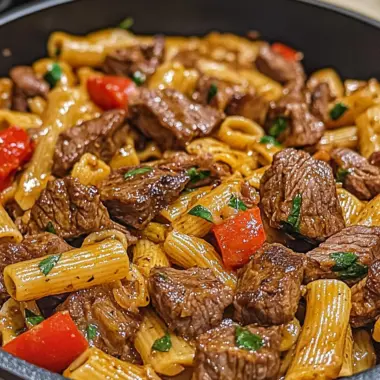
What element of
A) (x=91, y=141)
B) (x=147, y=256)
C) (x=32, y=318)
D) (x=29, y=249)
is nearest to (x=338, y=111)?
(x=91, y=141)

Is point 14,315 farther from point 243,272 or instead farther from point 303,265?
point 303,265

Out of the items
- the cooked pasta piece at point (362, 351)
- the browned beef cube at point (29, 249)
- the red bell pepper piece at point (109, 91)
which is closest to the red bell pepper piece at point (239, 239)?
the cooked pasta piece at point (362, 351)

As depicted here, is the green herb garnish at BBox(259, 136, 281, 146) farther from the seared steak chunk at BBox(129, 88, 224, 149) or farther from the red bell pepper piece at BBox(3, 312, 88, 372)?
the red bell pepper piece at BBox(3, 312, 88, 372)

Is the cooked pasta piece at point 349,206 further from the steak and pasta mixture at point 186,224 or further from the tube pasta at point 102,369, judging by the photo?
the tube pasta at point 102,369

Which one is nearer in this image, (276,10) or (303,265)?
(303,265)

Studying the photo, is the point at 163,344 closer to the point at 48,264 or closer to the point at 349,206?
the point at 48,264

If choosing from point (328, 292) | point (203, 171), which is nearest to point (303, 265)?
point (328, 292)
